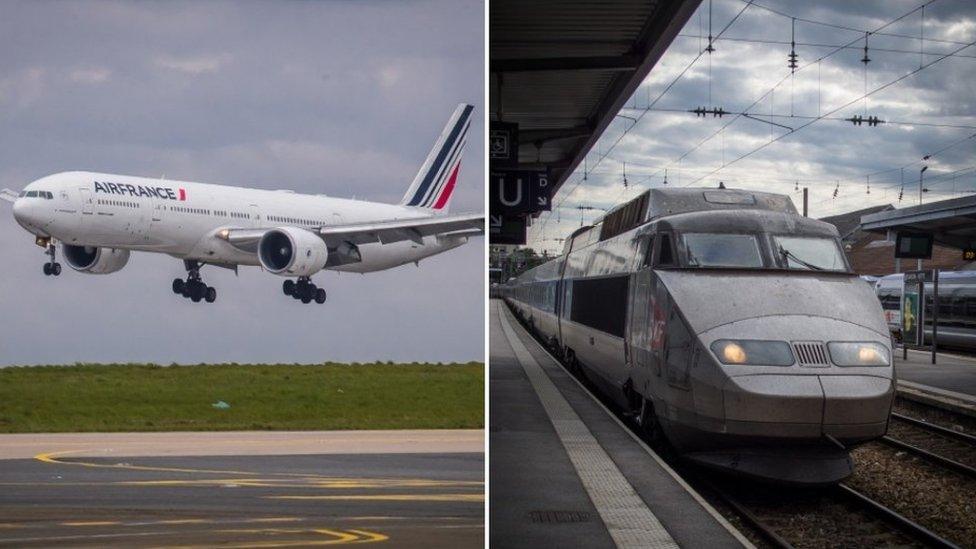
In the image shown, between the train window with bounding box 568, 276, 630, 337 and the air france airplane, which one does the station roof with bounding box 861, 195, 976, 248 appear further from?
the air france airplane

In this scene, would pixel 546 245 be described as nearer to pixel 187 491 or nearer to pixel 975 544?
pixel 187 491

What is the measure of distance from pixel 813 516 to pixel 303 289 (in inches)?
504

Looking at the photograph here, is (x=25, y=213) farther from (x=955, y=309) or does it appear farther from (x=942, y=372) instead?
(x=955, y=309)

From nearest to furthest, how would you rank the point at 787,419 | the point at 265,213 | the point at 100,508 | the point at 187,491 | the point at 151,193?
the point at 787,419 → the point at 100,508 → the point at 187,491 → the point at 151,193 → the point at 265,213

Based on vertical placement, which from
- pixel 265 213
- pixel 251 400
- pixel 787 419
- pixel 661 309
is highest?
pixel 265 213

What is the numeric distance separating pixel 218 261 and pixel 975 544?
45.1 feet

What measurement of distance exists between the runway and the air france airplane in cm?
322

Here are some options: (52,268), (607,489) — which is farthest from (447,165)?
(607,489)

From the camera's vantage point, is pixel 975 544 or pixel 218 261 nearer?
pixel 975 544

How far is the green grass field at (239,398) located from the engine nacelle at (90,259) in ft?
18.7

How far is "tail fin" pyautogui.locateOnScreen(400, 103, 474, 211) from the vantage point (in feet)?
63.4

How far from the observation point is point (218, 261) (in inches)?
798

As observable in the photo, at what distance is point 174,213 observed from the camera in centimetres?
1952

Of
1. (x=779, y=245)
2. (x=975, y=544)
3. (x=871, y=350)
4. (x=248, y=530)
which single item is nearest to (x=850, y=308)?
(x=871, y=350)
